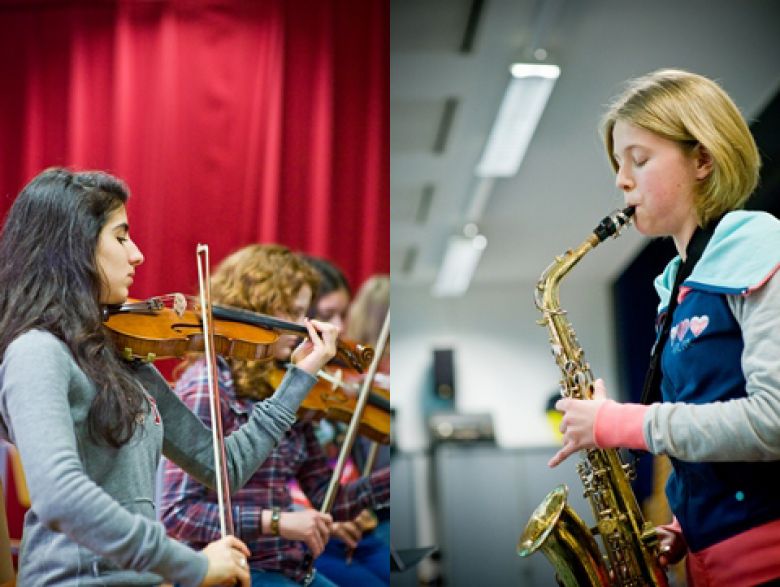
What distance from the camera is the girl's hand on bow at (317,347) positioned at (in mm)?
2096

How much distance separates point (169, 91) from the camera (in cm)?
249

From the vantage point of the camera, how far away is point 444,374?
16.5 feet

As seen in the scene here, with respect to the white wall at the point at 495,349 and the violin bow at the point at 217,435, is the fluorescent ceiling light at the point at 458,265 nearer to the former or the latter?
the white wall at the point at 495,349

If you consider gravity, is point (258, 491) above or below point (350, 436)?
below

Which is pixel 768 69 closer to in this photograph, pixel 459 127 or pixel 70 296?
pixel 459 127

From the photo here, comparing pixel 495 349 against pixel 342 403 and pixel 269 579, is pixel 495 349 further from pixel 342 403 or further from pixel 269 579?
pixel 269 579

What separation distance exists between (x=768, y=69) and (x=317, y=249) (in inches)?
50.5

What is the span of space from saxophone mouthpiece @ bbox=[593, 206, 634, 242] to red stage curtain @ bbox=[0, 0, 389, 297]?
73 cm

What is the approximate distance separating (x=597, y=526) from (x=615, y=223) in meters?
0.65

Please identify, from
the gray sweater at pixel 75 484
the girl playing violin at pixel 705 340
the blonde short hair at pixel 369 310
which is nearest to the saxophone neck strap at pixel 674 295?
the girl playing violin at pixel 705 340

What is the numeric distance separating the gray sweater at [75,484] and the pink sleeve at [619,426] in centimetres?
74

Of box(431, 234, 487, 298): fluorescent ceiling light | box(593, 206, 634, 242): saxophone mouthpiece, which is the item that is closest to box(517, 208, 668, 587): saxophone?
box(593, 206, 634, 242): saxophone mouthpiece

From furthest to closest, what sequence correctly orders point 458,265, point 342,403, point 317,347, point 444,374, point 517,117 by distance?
point 444,374
point 458,265
point 517,117
point 342,403
point 317,347

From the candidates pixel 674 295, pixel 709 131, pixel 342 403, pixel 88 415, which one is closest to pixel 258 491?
pixel 342 403
